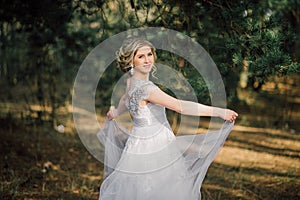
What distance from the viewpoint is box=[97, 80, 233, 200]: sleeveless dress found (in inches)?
113

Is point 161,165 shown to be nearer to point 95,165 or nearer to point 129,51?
point 129,51

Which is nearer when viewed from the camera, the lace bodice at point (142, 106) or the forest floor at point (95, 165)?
the lace bodice at point (142, 106)

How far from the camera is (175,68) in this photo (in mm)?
3768

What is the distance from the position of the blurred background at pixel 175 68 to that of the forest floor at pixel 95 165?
13 millimetres

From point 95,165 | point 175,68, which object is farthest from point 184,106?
point 95,165

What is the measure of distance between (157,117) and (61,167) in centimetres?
290

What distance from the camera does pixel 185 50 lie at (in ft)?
12.6

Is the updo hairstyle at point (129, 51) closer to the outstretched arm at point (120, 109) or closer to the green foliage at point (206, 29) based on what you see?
the outstretched arm at point (120, 109)

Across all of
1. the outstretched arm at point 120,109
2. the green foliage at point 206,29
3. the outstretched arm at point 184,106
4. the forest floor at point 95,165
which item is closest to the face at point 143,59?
the outstretched arm at point 184,106

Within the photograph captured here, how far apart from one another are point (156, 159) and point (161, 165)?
5 centimetres

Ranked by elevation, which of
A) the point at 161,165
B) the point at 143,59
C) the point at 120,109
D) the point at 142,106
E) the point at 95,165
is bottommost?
Answer: the point at 95,165

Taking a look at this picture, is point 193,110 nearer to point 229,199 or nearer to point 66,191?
point 229,199

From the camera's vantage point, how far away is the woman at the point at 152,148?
9.34 ft

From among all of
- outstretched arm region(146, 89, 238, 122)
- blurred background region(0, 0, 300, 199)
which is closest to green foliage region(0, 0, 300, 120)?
blurred background region(0, 0, 300, 199)
